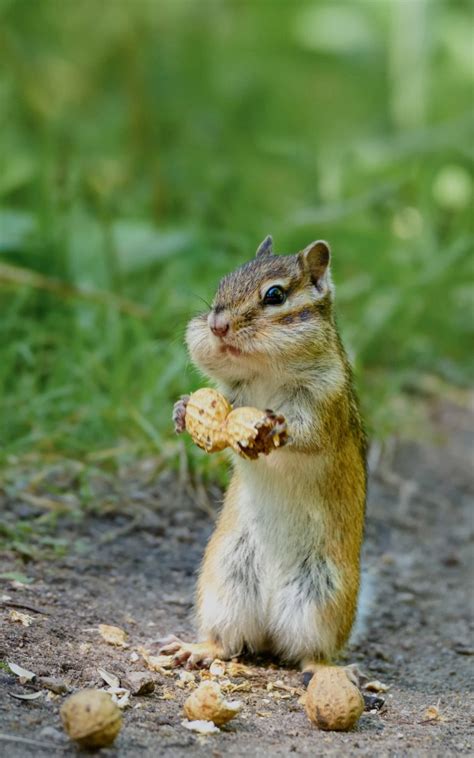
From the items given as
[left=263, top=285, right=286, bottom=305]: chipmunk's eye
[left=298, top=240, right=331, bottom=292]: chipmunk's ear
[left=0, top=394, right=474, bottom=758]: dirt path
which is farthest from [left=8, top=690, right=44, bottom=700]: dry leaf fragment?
[left=298, top=240, right=331, bottom=292]: chipmunk's ear

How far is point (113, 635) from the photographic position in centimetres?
370

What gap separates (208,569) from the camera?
3914 millimetres

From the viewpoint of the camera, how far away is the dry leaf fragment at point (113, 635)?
12.0 feet

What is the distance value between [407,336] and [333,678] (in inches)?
173

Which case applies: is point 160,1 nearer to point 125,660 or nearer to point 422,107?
point 422,107

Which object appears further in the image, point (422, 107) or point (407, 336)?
point (422, 107)

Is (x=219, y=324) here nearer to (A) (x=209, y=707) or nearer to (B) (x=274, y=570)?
(B) (x=274, y=570)

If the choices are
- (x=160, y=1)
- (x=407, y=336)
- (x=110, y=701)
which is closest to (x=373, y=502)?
(x=407, y=336)

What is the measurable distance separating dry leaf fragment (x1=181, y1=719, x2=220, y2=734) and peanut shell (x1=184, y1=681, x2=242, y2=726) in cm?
1

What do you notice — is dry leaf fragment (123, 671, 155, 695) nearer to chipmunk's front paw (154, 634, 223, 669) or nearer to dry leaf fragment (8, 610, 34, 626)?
chipmunk's front paw (154, 634, 223, 669)

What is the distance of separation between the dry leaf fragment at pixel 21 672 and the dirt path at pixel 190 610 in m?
0.03

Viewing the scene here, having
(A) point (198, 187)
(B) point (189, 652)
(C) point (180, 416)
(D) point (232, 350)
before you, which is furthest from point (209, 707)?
(A) point (198, 187)

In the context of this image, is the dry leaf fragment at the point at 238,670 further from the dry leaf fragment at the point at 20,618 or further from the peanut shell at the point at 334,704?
the dry leaf fragment at the point at 20,618

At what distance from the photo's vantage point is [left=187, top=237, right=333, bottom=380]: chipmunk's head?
11.9ft
